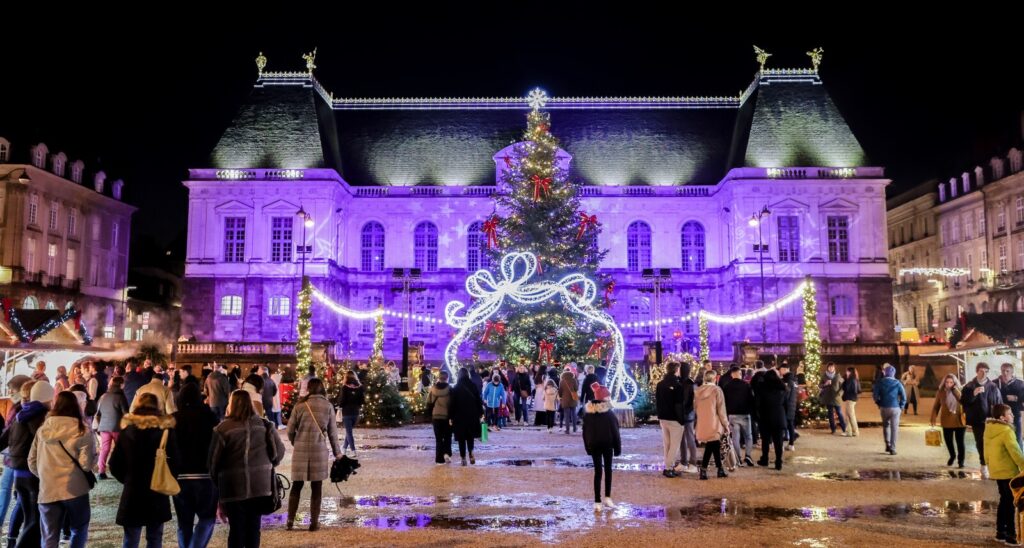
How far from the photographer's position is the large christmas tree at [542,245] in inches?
1130

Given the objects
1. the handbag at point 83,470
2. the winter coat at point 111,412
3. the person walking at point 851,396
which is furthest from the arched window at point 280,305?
the handbag at point 83,470

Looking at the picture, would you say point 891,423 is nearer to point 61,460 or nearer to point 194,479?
point 194,479

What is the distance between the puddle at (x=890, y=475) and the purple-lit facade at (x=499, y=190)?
31213 mm

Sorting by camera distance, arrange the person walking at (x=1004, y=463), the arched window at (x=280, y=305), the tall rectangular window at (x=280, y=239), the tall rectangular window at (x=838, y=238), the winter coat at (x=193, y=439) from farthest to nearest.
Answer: the tall rectangular window at (x=838, y=238) → the tall rectangular window at (x=280, y=239) → the arched window at (x=280, y=305) → the person walking at (x=1004, y=463) → the winter coat at (x=193, y=439)

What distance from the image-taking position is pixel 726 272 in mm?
46969

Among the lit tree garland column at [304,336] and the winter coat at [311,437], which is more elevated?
the lit tree garland column at [304,336]

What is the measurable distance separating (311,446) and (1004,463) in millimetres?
7215

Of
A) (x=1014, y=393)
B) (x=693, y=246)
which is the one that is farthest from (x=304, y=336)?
(x=693, y=246)

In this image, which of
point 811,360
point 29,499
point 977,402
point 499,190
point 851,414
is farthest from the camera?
point 499,190

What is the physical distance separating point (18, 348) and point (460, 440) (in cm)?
1152

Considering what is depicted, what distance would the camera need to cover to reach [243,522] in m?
6.88

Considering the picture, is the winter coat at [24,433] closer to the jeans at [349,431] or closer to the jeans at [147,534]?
the jeans at [147,534]

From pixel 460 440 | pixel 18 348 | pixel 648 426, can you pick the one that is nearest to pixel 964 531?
pixel 460 440

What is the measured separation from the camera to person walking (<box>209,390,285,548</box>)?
6.81 m
